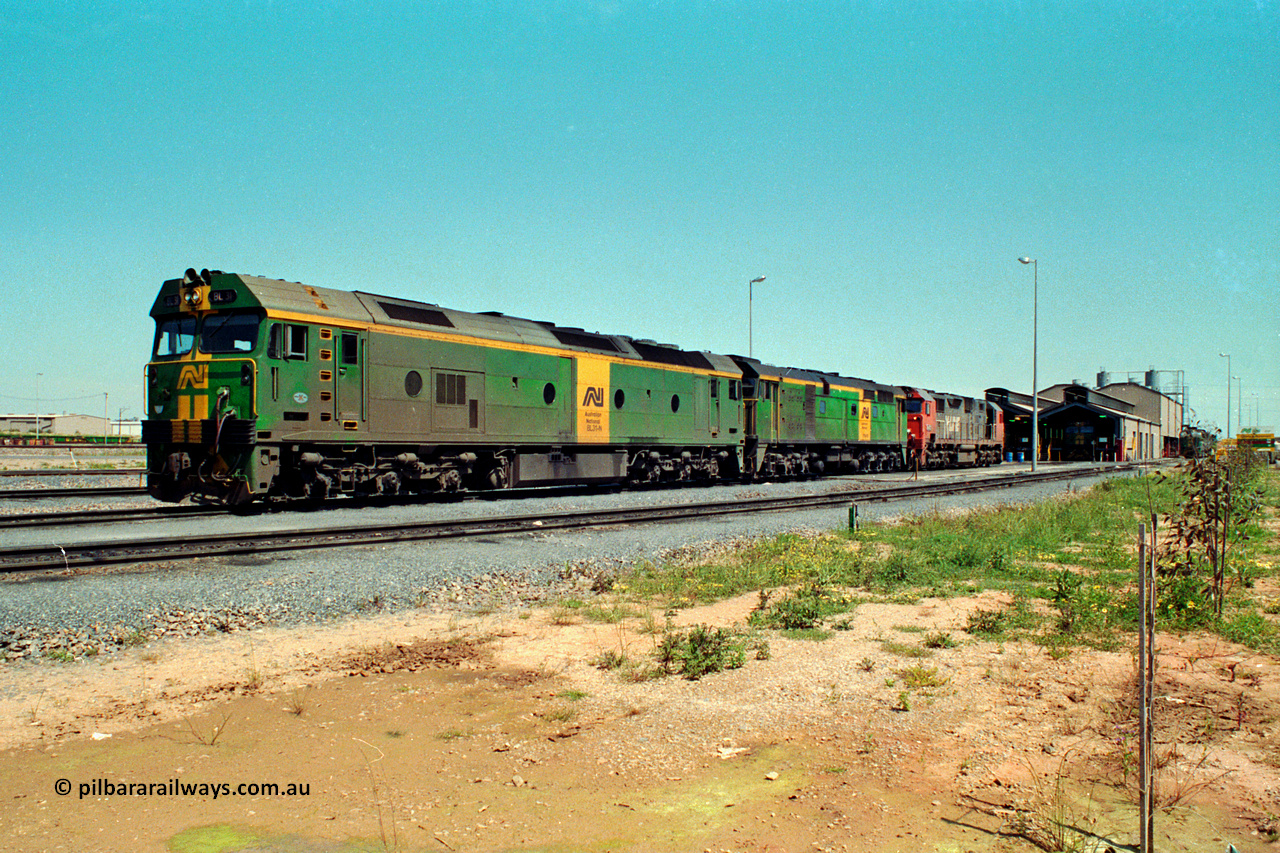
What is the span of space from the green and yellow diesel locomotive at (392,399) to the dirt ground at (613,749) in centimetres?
896

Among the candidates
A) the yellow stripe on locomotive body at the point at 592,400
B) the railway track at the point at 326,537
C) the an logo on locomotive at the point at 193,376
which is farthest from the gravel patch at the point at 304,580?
the yellow stripe on locomotive body at the point at 592,400

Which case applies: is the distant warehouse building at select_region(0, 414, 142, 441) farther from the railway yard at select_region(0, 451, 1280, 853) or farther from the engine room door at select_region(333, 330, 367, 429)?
the railway yard at select_region(0, 451, 1280, 853)

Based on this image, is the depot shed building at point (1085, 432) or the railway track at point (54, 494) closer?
the railway track at point (54, 494)

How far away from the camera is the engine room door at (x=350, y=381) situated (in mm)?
17219

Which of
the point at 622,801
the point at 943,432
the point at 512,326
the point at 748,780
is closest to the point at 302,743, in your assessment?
the point at 622,801

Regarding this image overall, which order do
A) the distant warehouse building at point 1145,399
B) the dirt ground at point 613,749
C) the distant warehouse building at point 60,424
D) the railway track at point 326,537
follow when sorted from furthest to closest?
1. the distant warehouse building at point 60,424
2. the distant warehouse building at point 1145,399
3. the railway track at point 326,537
4. the dirt ground at point 613,749

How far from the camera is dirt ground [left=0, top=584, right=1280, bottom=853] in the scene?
424 cm

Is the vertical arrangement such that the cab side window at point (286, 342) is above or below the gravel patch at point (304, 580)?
above

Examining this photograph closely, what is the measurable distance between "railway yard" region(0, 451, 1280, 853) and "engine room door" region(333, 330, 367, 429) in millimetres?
6345

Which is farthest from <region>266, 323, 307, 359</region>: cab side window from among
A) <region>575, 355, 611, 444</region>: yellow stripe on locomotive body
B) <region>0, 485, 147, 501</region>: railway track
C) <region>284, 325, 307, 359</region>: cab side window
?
<region>575, 355, 611, 444</region>: yellow stripe on locomotive body

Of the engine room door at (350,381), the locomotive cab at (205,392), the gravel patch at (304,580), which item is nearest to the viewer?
the gravel patch at (304,580)

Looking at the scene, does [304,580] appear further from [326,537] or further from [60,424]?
[60,424]

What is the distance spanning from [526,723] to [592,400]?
18351 mm

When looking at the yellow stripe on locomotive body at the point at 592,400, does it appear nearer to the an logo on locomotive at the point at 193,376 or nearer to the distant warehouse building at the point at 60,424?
the an logo on locomotive at the point at 193,376
